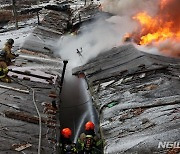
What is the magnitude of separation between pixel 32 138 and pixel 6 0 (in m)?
55.9

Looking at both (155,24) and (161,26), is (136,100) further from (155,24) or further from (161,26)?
(155,24)

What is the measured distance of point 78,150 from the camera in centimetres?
1285

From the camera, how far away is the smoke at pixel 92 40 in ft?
77.9

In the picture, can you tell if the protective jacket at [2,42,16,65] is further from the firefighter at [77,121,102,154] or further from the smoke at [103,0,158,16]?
the smoke at [103,0,158,16]

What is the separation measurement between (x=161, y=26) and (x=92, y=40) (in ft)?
17.9

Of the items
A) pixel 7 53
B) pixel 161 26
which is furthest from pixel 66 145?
pixel 161 26

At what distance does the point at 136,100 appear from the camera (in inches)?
551

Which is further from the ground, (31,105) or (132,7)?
(132,7)

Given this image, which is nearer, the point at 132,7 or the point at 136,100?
the point at 136,100

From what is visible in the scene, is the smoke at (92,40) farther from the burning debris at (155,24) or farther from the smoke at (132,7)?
the smoke at (132,7)

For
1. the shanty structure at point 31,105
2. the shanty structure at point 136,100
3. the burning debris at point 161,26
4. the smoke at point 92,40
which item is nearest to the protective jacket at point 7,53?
the shanty structure at point 31,105

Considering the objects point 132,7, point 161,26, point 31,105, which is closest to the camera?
point 31,105

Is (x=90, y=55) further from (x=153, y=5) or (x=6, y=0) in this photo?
(x=6, y=0)

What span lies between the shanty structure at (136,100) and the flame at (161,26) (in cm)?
329
